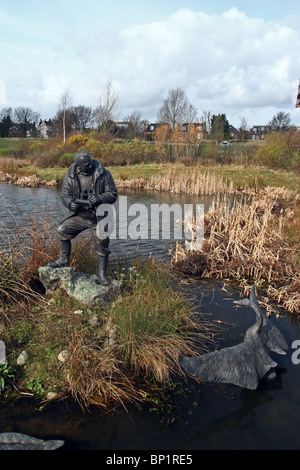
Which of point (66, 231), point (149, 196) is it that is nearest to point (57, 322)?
point (66, 231)

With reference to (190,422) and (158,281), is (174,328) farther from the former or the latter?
(190,422)

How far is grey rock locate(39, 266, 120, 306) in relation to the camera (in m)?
4.78

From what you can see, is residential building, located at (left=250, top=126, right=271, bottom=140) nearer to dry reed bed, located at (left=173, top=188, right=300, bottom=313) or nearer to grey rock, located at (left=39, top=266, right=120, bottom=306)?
dry reed bed, located at (left=173, top=188, right=300, bottom=313)

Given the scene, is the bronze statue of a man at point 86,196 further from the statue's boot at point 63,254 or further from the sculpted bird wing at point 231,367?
the sculpted bird wing at point 231,367

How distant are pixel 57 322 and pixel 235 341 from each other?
2375 mm

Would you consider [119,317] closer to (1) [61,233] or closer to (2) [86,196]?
(1) [61,233]

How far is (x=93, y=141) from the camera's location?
29562 mm

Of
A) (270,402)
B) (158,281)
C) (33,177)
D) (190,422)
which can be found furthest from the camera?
(33,177)

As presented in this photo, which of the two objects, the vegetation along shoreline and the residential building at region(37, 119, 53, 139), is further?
the residential building at region(37, 119, 53, 139)

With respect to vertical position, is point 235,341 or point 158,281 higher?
point 158,281

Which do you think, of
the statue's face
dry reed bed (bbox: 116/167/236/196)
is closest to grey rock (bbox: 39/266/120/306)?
the statue's face

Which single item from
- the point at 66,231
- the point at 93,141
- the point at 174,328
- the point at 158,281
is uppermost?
the point at 93,141

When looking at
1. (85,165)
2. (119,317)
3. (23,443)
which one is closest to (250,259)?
(119,317)

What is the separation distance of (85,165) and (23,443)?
10.2 feet
